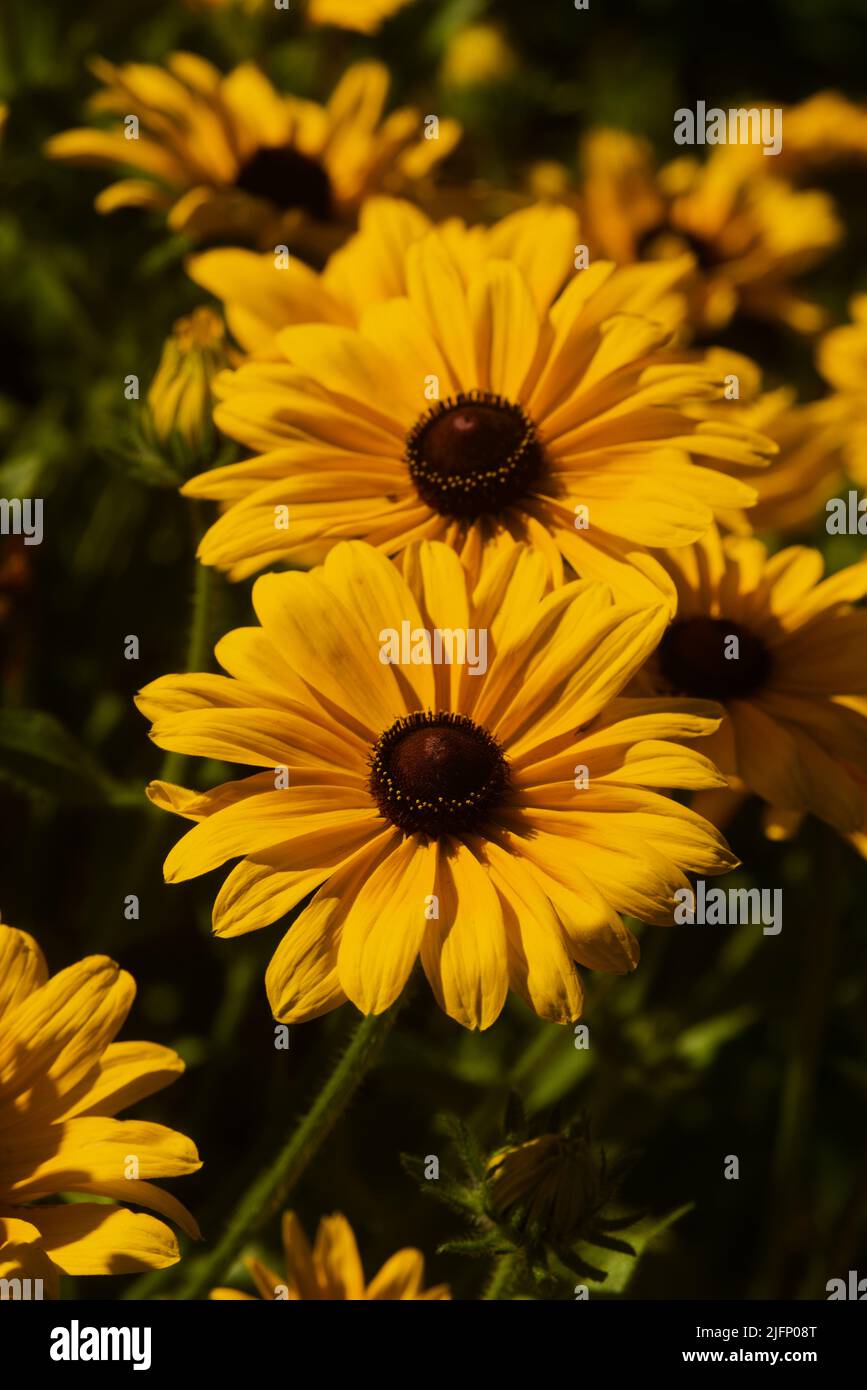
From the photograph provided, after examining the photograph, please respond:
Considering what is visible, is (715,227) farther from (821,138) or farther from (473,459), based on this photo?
(473,459)

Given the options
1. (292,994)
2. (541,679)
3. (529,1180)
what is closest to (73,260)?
(541,679)

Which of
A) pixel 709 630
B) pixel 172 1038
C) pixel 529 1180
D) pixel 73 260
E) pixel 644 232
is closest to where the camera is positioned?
pixel 529 1180

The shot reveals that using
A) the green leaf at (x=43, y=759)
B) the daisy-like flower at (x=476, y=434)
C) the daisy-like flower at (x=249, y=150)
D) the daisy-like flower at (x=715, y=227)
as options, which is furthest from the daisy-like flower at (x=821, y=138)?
the green leaf at (x=43, y=759)

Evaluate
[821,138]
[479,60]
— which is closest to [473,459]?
[479,60]

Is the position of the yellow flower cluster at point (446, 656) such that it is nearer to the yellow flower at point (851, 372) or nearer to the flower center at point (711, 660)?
the flower center at point (711, 660)

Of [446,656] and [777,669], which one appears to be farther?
[777,669]
